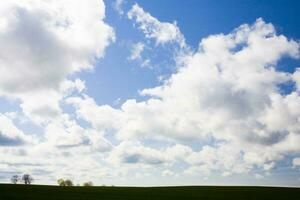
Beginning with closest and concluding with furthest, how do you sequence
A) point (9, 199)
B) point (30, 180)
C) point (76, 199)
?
1. point (9, 199)
2. point (76, 199)
3. point (30, 180)

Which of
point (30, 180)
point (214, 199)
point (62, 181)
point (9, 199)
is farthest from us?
point (62, 181)

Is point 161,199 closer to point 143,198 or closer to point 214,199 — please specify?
point 143,198

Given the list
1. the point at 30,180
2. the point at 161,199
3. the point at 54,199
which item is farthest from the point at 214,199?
the point at 30,180

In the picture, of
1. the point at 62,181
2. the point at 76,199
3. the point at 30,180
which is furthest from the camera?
the point at 62,181

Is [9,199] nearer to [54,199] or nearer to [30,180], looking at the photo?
[54,199]

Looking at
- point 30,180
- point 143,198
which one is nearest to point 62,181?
point 30,180

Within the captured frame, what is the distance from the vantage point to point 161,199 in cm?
3925

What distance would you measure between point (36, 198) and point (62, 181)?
92.3 metres

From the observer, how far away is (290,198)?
4091cm

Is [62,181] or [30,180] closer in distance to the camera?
[30,180]

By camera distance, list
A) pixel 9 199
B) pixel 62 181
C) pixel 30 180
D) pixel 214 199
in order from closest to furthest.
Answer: pixel 9 199, pixel 214 199, pixel 30 180, pixel 62 181

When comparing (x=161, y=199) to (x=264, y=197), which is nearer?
(x=161, y=199)

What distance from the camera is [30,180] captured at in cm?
10575

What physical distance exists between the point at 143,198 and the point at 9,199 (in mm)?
→ 13317
